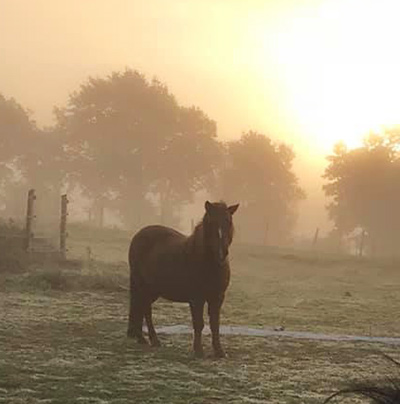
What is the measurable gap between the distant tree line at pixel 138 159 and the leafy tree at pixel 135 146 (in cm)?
11

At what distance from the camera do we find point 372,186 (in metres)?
52.3

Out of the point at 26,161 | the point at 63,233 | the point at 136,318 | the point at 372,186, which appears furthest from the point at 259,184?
the point at 136,318

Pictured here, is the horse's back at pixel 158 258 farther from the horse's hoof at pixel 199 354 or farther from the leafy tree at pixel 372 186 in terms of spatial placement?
the leafy tree at pixel 372 186

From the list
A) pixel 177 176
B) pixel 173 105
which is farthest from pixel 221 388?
pixel 173 105

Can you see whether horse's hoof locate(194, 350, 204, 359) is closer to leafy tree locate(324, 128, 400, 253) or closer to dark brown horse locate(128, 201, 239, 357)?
dark brown horse locate(128, 201, 239, 357)

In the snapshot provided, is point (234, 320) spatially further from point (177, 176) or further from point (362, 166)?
point (177, 176)

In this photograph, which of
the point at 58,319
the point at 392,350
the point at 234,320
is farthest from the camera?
the point at 234,320

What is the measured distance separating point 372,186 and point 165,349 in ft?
148

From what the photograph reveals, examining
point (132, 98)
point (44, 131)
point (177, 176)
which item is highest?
point (132, 98)

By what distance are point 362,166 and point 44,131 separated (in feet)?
113

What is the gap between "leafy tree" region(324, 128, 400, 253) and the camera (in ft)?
172

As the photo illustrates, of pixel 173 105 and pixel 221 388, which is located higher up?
pixel 173 105

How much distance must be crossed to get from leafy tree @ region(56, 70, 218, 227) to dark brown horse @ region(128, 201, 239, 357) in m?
50.9

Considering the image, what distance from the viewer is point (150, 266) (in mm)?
10914
